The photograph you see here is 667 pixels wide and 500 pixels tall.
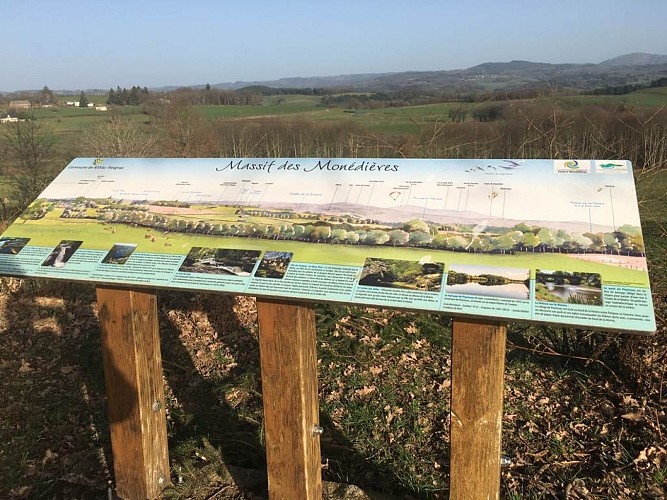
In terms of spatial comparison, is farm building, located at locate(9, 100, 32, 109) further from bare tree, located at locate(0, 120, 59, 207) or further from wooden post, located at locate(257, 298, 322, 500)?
wooden post, located at locate(257, 298, 322, 500)

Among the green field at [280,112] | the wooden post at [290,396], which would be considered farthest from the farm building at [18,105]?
the wooden post at [290,396]

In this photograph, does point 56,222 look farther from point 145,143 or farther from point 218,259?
point 145,143

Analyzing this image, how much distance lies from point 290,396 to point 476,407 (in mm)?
823

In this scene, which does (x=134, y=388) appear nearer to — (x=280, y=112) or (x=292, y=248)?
(x=292, y=248)

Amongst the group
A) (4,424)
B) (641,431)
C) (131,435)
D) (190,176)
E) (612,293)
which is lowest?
(4,424)

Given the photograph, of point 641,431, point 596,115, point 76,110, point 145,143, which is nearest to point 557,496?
point 641,431

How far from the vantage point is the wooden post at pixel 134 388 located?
2684mm

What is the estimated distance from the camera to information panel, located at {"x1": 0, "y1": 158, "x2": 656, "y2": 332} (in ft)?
6.10

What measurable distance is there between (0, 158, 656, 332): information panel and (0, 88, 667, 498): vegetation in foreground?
147cm

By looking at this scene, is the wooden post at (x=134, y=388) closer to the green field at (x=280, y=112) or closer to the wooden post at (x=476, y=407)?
the wooden post at (x=476, y=407)

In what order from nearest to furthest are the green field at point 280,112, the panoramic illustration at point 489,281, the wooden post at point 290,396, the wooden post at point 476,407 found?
the panoramic illustration at point 489,281
the wooden post at point 476,407
the wooden post at point 290,396
the green field at point 280,112

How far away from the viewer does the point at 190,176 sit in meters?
2.91

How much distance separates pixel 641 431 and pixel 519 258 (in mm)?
2161

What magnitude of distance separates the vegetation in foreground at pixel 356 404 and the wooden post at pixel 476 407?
957 millimetres
